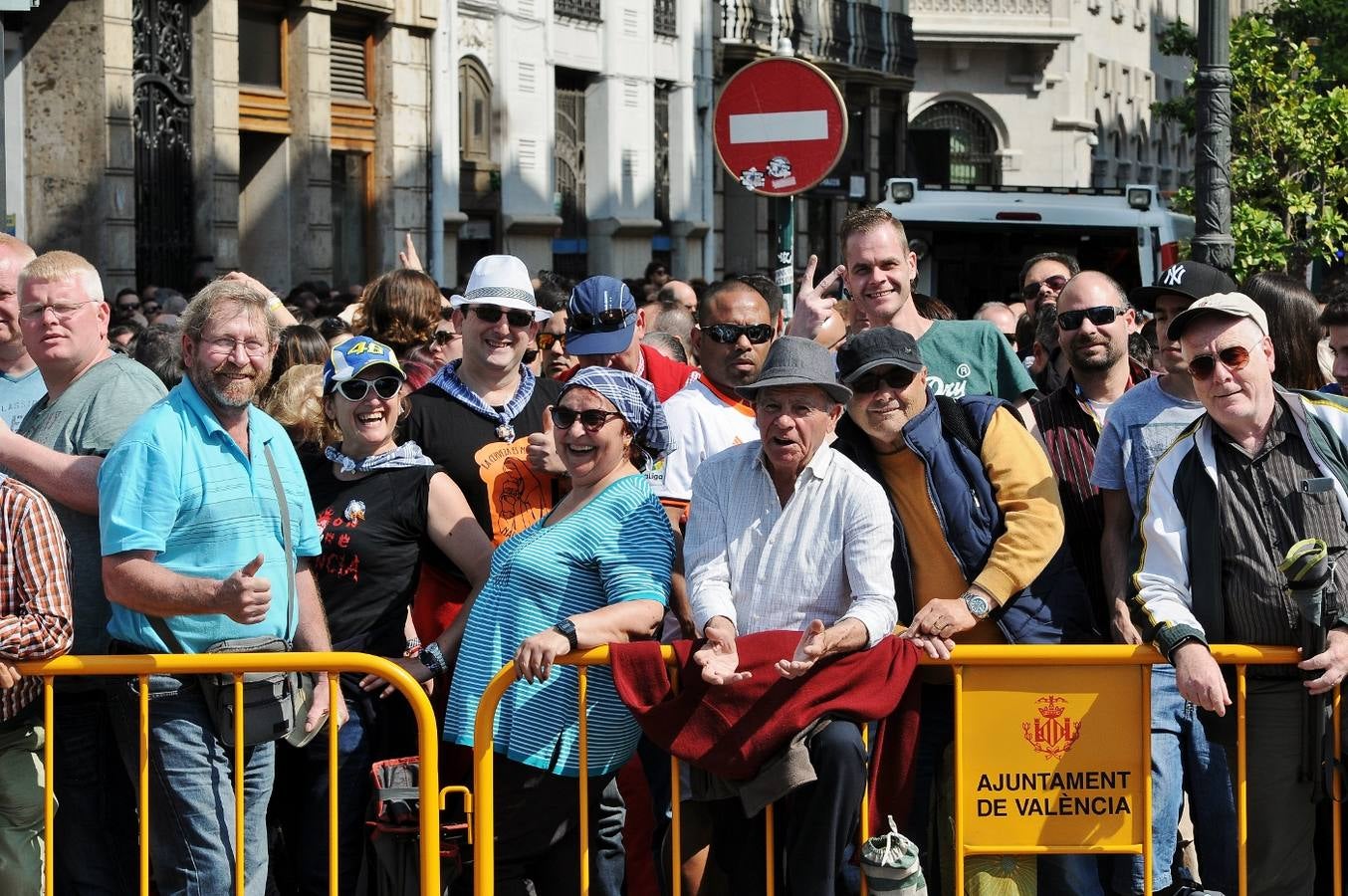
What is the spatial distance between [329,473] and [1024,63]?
3955 centimetres

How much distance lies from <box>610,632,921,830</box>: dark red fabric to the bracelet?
2.67 ft

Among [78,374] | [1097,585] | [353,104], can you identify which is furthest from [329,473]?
[353,104]

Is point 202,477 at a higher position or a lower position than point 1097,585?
higher

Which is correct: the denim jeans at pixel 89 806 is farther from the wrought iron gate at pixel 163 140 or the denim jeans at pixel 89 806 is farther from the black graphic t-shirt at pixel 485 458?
the wrought iron gate at pixel 163 140

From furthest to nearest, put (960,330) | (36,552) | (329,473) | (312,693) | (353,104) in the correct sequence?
(353,104) → (960,330) → (329,473) → (312,693) → (36,552)

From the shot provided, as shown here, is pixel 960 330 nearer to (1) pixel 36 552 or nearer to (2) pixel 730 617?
(2) pixel 730 617

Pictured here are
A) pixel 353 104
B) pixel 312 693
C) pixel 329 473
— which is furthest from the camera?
pixel 353 104

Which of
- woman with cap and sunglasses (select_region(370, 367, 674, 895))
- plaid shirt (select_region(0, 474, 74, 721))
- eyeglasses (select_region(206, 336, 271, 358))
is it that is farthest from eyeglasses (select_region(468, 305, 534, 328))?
plaid shirt (select_region(0, 474, 74, 721))

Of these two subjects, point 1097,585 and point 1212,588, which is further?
point 1097,585

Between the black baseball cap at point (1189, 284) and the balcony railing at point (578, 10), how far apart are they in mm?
18865

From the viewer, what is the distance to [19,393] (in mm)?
6547

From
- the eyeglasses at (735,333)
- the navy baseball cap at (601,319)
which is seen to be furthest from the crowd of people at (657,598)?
the navy baseball cap at (601,319)

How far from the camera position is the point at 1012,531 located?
230 inches

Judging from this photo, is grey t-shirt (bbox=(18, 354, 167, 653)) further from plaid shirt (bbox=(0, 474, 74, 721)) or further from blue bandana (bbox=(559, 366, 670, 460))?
blue bandana (bbox=(559, 366, 670, 460))
